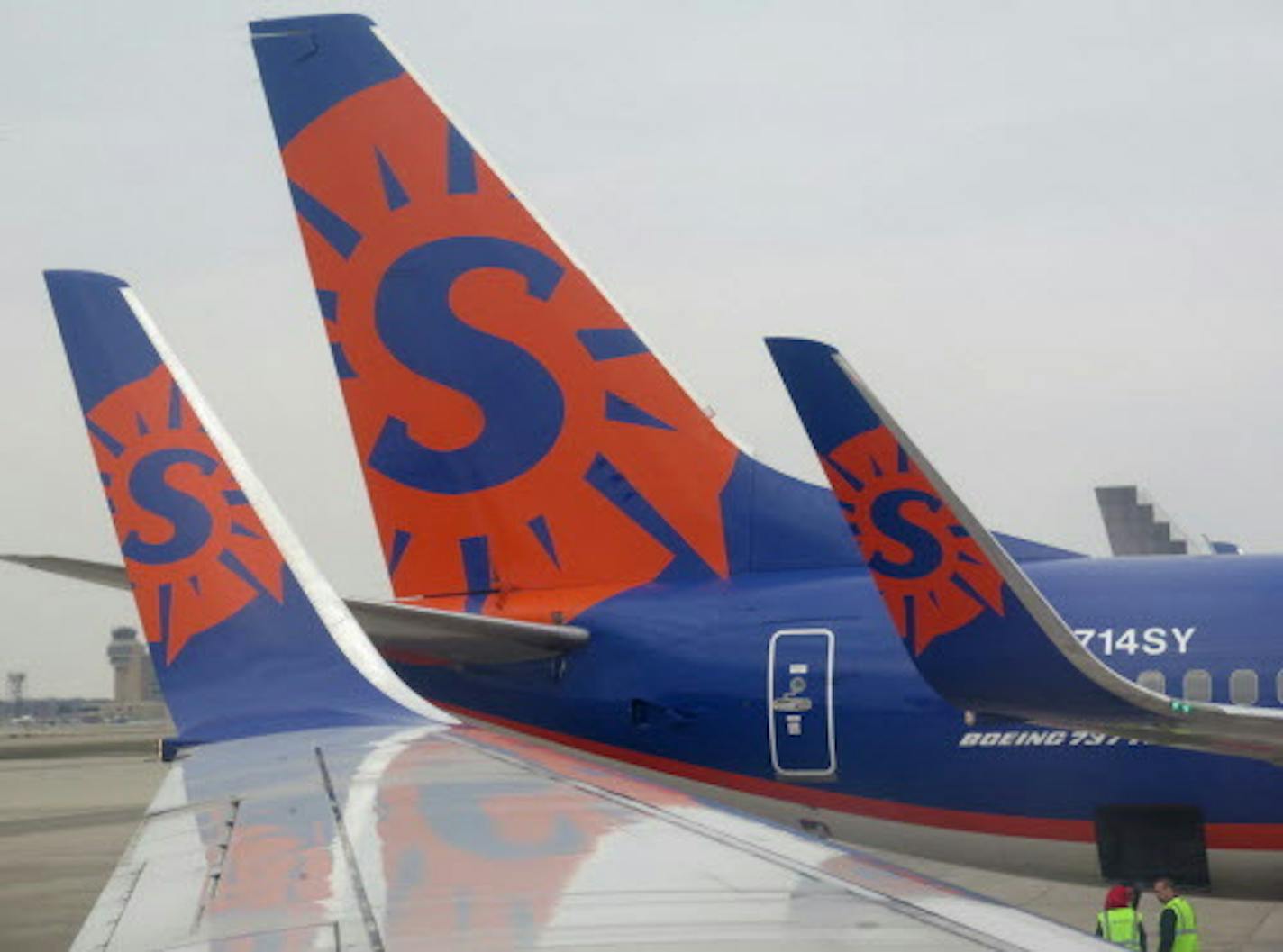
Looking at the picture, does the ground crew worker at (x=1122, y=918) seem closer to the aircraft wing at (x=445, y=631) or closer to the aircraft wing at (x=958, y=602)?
the aircraft wing at (x=958, y=602)

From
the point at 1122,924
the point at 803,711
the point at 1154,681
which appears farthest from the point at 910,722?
the point at 1122,924

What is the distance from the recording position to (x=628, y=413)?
16766 mm

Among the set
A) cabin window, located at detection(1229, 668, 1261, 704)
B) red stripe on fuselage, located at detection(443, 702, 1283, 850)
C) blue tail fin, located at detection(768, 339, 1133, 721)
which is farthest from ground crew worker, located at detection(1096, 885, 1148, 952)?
blue tail fin, located at detection(768, 339, 1133, 721)

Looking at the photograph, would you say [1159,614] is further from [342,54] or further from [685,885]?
[685,885]

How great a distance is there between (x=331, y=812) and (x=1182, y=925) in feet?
37.3

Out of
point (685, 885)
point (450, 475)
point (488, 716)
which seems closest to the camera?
point (685, 885)

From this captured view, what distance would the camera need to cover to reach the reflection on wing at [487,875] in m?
3.10

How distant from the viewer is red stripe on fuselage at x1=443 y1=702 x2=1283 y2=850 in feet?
47.0

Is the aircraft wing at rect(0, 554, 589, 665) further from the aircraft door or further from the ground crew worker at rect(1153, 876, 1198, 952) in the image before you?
the ground crew worker at rect(1153, 876, 1198, 952)

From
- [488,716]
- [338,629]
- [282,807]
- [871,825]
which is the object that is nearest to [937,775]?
[871,825]

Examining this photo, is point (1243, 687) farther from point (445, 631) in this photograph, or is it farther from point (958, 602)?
point (445, 631)

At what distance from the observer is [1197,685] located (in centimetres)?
1428

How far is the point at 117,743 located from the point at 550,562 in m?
95.1

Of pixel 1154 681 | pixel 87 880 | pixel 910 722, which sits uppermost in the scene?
pixel 1154 681
